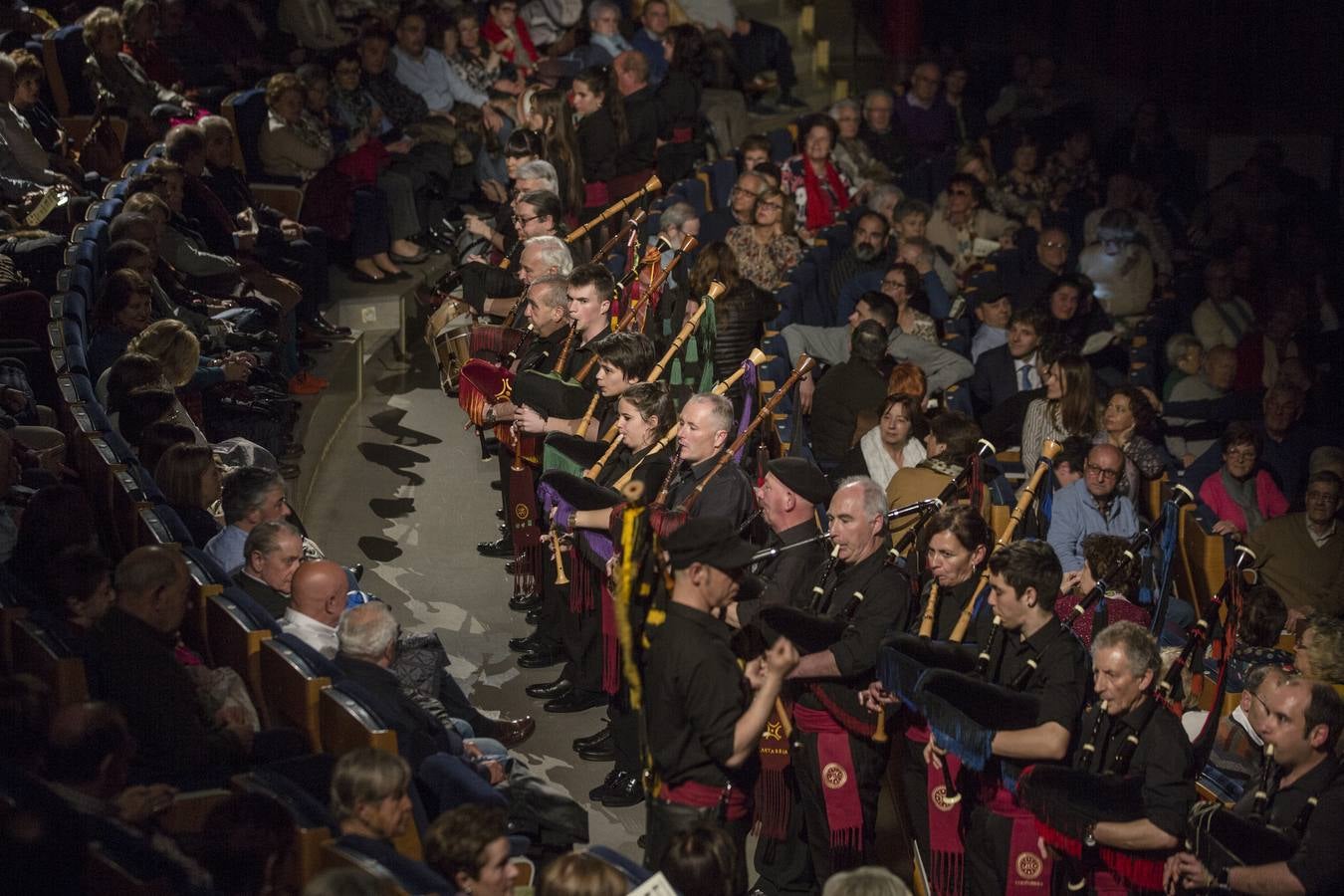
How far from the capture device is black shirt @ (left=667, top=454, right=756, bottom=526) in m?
5.20

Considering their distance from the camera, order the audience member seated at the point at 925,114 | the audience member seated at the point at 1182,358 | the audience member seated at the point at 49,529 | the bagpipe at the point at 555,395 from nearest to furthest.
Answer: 1. the audience member seated at the point at 49,529
2. the bagpipe at the point at 555,395
3. the audience member seated at the point at 1182,358
4. the audience member seated at the point at 925,114

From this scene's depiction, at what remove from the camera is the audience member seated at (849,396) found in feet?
23.8

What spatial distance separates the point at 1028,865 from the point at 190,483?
2.80m

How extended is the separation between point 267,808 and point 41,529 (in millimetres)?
1435

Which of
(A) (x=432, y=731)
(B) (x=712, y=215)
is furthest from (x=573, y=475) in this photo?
(B) (x=712, y=215)

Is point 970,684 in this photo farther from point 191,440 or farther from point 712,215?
point 712,215

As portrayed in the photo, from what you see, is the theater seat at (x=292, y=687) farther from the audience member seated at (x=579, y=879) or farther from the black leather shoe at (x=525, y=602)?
the black leather shoe at (x=525, y=602)

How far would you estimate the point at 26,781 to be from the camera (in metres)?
3.22

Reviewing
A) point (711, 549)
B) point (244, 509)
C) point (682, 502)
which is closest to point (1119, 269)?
point (682, 502)

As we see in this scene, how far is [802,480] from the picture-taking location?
5008mm

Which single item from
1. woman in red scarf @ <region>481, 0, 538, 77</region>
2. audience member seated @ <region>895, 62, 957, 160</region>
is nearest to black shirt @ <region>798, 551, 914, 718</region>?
woman in red scarf @ <region>481, 0, 538, 77</region>

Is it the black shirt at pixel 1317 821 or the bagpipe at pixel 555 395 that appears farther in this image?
the bagpipe at pixel 555 395

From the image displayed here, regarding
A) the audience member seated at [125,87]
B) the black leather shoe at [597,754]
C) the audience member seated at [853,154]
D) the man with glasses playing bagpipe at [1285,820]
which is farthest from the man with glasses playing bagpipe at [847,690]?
the audience member seated at [853,154]

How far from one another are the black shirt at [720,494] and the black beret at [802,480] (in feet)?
0.72
